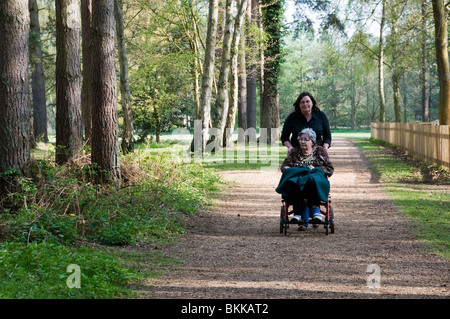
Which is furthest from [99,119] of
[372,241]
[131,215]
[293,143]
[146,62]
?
[146,62]

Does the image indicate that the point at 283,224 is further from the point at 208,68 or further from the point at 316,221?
the point at 208,68

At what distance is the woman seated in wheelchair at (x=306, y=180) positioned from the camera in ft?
29.2

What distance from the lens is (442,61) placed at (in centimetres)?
2039

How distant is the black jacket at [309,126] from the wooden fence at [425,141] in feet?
27.6

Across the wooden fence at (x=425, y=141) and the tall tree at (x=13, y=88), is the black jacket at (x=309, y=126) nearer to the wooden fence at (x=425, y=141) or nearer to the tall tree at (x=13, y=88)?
the tall tree at (x=13, y=88)

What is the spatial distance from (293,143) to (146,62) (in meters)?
25.3

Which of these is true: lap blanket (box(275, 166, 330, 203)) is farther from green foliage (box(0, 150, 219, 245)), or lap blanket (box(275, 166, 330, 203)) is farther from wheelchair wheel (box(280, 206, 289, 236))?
green foliage (box(0, 150, 219, 245))

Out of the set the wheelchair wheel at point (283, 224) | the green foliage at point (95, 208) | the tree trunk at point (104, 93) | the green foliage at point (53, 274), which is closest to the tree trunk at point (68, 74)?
the tree trunk at point (104, 93)

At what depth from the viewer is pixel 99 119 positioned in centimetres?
1175

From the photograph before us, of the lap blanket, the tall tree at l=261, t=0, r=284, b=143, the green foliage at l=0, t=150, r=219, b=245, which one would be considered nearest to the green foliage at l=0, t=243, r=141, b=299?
the green foliage at l=0, t=150, r=219, b=245

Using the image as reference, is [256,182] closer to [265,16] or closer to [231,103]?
[231,103]

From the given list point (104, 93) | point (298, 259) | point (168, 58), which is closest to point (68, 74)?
point (104, 93)

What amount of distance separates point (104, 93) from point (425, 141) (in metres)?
12.8

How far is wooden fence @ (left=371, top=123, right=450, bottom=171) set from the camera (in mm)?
17453
